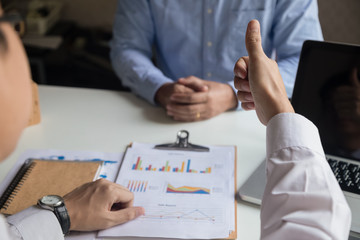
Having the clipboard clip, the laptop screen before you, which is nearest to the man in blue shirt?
the clipboard clip

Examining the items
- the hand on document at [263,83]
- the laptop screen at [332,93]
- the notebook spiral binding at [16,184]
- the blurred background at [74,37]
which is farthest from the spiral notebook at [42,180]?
the blurred background at [74,37]

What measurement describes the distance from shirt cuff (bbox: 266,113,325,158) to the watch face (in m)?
0.45

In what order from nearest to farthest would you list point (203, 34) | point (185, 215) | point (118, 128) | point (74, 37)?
point (185, 215), point (118, 128), point (203, 34), point (74, 37)

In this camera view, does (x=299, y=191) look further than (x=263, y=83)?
No

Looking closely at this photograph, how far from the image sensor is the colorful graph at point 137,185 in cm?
105

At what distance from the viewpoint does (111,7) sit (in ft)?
10.6

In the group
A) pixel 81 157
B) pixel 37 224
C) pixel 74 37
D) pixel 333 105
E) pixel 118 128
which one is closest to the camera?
pixel 37 224

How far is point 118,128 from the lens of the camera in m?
1.33

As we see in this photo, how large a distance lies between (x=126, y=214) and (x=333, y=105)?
0.56m

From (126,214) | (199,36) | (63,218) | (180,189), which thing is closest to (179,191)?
(180,189)

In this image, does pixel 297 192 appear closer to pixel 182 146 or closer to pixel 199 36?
pixel 182 146

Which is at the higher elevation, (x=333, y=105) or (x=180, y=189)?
(x=333, y=105)

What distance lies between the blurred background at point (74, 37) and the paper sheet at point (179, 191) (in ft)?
6.07

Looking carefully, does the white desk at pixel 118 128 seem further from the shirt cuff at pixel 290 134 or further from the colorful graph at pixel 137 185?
the shirt cuff at pixel 290 134
